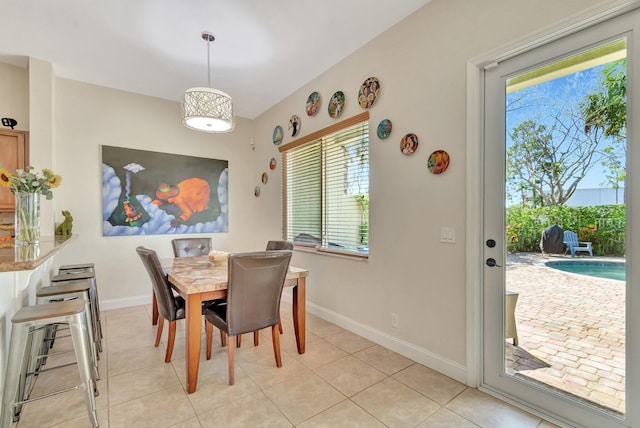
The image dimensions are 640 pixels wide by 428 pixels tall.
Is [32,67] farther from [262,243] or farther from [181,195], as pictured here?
[262,243]

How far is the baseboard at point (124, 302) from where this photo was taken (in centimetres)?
371

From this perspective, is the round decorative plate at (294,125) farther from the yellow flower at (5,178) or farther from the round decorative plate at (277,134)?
the yellow flower at (5,178)

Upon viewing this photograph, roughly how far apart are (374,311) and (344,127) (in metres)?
1.90

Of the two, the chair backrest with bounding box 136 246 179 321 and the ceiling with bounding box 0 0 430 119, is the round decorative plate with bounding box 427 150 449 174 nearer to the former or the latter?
the ceiling with bounding box 0 0 430 119

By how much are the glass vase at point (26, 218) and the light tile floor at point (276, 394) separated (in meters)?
1.04

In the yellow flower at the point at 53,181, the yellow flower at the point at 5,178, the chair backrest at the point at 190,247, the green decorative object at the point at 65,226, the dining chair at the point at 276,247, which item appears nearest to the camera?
the yellow flower at the point at 5,178

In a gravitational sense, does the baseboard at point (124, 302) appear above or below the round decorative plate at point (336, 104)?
below

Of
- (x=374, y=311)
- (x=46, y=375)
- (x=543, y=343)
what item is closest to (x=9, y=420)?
(x=46, y=375)

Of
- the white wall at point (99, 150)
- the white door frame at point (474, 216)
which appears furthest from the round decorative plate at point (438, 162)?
the white wall at point (99, 150)

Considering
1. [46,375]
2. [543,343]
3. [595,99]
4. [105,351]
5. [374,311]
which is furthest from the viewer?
[374,311]

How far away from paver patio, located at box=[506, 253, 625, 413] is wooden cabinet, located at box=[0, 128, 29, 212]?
15.7 feet

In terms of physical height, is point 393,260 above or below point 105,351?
above

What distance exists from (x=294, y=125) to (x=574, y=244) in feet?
10.3

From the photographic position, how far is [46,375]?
219 cm
